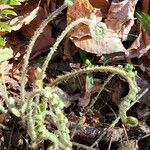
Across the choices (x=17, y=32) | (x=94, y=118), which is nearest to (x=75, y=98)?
(x=94, y=118)

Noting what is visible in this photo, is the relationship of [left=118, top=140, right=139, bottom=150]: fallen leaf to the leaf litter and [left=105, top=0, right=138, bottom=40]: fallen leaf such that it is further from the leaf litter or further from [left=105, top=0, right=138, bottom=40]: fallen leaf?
[left=105, top=0, right=138, bottom=40]: fallen leaf

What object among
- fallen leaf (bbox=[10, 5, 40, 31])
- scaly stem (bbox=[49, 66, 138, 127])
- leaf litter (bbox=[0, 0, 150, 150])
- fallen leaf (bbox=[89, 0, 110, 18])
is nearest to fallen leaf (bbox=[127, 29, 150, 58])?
leaf litter (bbox=[0, 0, 150, 150])

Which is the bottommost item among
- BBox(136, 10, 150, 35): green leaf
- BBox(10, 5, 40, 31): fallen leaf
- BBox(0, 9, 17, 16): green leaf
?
BBox(136, 10, 150, 35): green leaf

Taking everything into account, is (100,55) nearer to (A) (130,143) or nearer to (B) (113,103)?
(B) (113,103)

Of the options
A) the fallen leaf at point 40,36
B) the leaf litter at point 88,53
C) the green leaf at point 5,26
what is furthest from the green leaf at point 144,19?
the green leaf at point 5,26

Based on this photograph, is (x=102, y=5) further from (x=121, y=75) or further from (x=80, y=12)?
(x=121, y=75)

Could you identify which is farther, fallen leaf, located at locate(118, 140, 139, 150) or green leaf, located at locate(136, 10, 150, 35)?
green leaf, located at locate(136, 10, 150, 35)

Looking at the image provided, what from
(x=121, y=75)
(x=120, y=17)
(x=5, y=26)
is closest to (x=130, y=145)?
(x=121, y=75)
